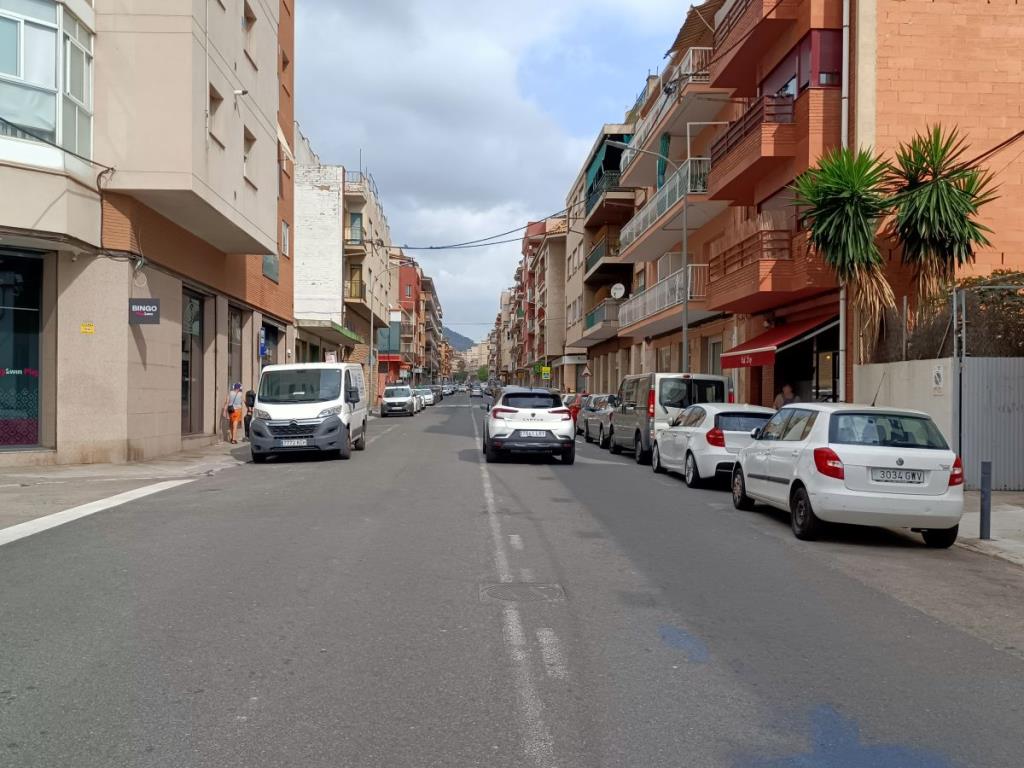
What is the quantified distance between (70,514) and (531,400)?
9517 millimetres

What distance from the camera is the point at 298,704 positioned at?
429 centimetres

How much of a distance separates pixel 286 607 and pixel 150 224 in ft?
48.2

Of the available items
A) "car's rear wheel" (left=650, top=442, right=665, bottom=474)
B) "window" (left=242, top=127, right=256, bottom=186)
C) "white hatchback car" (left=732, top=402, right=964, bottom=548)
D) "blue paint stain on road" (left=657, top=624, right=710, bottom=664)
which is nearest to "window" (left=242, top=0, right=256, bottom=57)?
"window" (left=242, top=127, right=256, bottom=186)

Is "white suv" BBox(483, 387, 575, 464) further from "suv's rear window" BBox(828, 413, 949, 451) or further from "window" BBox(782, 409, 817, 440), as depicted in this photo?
Answer: "suv's rear window" BBox(828, 413, 949, 451)

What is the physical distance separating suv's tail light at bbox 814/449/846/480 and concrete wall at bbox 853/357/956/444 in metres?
6.07

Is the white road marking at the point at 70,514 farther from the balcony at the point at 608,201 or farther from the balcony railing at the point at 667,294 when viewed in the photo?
the balcony at the point at 608,201

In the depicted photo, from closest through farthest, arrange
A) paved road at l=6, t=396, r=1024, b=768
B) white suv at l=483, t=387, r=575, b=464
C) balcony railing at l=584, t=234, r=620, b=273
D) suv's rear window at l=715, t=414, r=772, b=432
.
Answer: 1. paved road at l=6, t=396, r=1024, b=768
2. suv's rear window at l=715, t=414, r=772, b=432
3. white suv at l=483, t=387, r=575, b=464
4. balcony railing at l=584, t=234, r=620, b=273

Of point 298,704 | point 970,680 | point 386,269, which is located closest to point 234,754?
point 298,704

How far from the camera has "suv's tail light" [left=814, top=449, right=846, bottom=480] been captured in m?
9.05

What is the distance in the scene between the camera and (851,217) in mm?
15625

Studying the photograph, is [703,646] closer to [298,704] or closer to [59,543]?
[298,704]

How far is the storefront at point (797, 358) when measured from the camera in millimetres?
19781

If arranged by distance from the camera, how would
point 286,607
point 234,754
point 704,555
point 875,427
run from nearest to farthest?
point 234,754 < point 286,607 < point 704,555 < point 875,427

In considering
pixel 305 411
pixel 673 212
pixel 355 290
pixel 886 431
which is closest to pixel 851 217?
pixel 886 431
